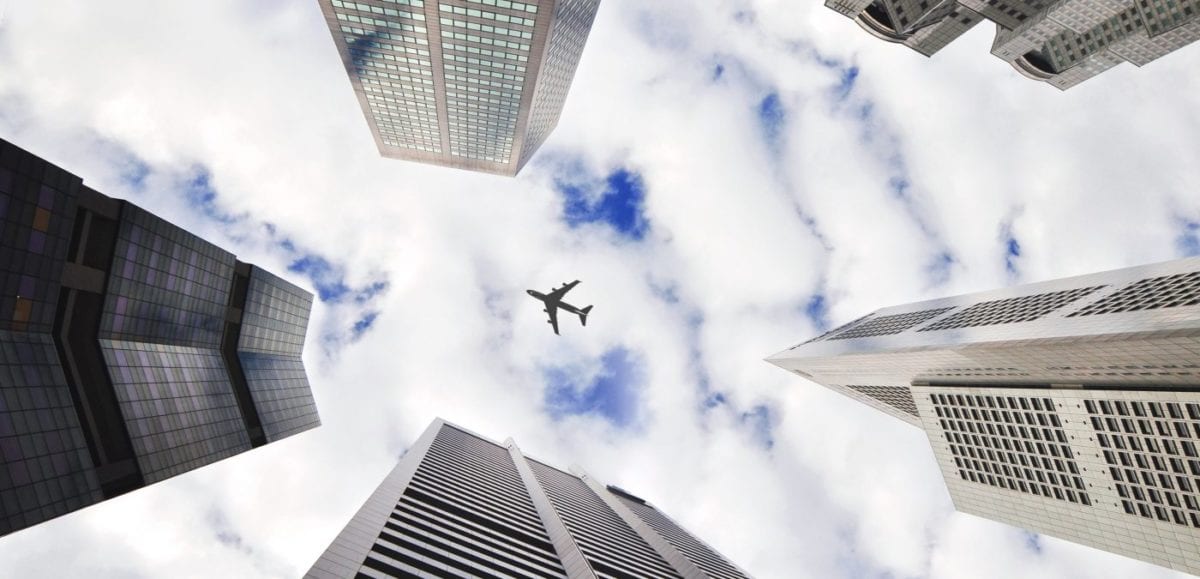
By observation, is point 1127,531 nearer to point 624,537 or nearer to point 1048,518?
point 1048,518

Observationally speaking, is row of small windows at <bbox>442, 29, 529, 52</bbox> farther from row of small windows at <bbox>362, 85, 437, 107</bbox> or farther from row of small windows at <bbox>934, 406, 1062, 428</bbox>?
row of small windows at <bbox>934, 406, 1062, 428</bbox>

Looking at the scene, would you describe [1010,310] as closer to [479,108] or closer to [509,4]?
[509,4]

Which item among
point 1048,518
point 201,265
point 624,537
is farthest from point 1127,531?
point 201,265

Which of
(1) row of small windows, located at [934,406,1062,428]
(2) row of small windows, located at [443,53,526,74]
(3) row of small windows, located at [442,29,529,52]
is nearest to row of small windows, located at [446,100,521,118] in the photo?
(2) row of small windows, located at [443,53,526,74]

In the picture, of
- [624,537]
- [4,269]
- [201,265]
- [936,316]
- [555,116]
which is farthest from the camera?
[555,116]

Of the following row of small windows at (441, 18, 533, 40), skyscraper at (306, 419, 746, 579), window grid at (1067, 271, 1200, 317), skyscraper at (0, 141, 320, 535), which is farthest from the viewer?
row of small windows at (441, 18, 533, 40)

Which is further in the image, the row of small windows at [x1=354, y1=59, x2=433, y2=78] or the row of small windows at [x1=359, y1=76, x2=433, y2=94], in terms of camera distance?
the row of small windows at [x1=359, y1=76, x2=433, y2=94]
